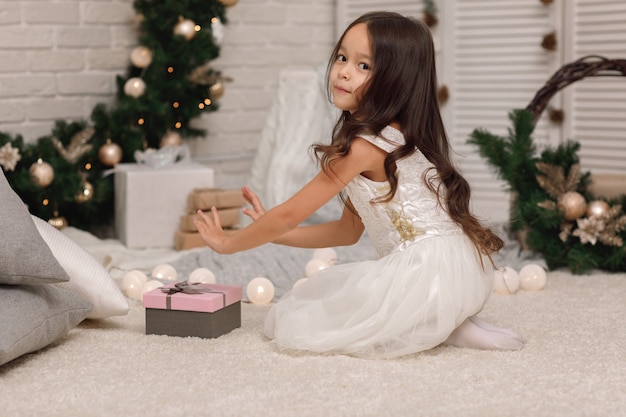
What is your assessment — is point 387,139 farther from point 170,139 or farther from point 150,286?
point 170,139

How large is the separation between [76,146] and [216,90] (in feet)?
1.91

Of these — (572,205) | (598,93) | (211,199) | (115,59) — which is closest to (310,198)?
(572,205)

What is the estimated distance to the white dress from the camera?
1875 millimetres

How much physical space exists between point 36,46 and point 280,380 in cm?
198

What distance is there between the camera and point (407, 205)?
1.95 meters

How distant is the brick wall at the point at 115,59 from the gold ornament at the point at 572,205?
150 centimetres

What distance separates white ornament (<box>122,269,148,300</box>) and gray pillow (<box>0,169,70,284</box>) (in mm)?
581

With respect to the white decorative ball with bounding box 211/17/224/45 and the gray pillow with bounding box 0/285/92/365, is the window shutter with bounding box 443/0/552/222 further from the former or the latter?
the gray pillow with bounding box 0/285/92/365

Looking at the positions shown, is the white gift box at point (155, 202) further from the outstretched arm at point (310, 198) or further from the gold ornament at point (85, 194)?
the outstretched arm at point (310, 198)

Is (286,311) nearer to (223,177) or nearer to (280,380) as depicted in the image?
(280,380)

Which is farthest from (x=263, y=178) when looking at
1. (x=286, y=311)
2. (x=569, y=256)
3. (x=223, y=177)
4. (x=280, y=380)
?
(x=280, y=380)

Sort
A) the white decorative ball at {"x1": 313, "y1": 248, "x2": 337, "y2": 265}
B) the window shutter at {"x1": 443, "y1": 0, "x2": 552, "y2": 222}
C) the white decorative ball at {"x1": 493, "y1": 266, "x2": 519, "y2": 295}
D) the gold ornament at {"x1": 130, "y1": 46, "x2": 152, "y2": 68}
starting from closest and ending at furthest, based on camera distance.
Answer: the white decorative ball at {"x1": 493, "y1": 266, "x2": 519, "y2": 295} → the white decorative ball at {"x1": 313, "y1": 248, "x2": 337, "y2": 265} → the gold ornament at {"x1": 130, "y1": 46, "x2": 152, "y2": 68} → the window shutter at {"x1": 443, "y1": 0, "x2": 552, "y2": 222}

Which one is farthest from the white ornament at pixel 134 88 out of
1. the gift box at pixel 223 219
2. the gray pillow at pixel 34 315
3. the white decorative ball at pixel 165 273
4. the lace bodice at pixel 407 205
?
the lace bodice at pixel 407 205

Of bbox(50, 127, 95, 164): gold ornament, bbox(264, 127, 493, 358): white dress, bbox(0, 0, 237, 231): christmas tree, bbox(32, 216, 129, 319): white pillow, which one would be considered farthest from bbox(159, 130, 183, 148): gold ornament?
bbox(264, 127, 493, 358): white dress
